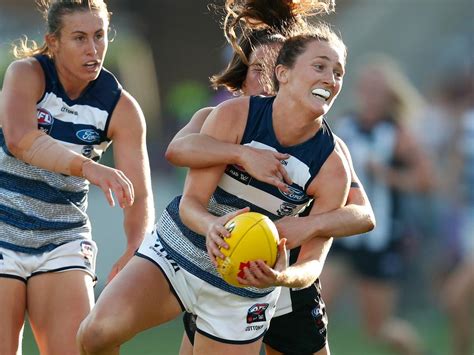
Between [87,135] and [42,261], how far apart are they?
653 millimetres

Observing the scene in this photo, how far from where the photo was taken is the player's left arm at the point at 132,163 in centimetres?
531

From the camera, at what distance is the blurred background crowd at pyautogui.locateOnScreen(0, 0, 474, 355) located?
10.5 m

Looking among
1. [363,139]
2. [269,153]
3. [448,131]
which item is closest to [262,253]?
[269,153]

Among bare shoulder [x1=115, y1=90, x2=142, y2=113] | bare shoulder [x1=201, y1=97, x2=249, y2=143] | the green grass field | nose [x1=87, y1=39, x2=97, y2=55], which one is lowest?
the green grass field

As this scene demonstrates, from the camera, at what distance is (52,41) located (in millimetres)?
5324

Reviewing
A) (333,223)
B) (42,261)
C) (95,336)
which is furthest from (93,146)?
(333,223)

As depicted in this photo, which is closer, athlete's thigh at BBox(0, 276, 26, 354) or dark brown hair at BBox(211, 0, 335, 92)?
athlete's thigh at BBox(0, 276, 26, 354)

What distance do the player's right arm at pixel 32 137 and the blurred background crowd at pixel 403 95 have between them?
5.32 metres

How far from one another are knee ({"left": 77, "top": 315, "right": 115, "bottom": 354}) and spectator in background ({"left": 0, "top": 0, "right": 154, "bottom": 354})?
433mm

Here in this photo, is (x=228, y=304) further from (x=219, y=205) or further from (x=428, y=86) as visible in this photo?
(x=428, y=86)

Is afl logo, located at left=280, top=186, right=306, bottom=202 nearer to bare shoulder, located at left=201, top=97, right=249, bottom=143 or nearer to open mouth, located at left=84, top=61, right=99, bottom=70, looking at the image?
bare shoulder, located at left=201, top=97, right=249, bottom=143

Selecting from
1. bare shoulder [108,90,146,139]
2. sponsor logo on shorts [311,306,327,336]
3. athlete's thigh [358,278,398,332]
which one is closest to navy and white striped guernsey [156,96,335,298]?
sponsor logo on shorts [311,306,327,336]

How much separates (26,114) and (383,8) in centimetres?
653

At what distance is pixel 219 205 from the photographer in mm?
4855
